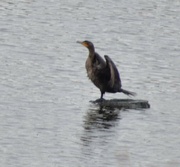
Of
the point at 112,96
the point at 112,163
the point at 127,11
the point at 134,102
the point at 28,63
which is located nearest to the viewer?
the point at 112,163

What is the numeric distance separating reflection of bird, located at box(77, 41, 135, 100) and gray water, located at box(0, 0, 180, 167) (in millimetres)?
336

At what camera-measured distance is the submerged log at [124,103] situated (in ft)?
52.0

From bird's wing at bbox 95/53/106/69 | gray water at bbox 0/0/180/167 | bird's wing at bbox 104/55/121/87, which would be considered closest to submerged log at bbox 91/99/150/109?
gray water at bbox 0/0/180/167

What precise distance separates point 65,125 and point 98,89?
10.5 ft

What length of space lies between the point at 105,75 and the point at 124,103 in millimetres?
741

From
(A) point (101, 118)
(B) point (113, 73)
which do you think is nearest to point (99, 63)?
(B) point (113, 73)

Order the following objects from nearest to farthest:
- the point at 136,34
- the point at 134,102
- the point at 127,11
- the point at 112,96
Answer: the point at 134,102 < the point at 112,96 < the point at 136,34 < the point at 127,11

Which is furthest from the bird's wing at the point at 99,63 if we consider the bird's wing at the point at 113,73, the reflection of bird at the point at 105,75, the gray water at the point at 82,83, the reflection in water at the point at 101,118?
the reflection in water at the point at 101,118

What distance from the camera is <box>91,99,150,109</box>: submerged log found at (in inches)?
623

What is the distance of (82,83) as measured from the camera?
57.3 feet

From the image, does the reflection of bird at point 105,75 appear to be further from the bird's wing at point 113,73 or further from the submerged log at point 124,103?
the submerged log at point 124,103

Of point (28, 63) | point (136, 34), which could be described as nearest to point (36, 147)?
point (28, 63)

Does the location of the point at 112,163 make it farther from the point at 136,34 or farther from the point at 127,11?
the point at 127,11

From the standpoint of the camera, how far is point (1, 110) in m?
14.9
